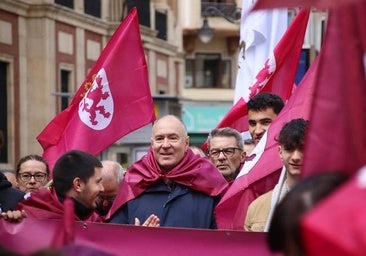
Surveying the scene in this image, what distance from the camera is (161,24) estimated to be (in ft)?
118

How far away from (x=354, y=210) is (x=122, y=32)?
24.2 ft

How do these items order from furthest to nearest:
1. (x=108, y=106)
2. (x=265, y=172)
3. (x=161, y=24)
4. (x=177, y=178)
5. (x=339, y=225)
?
(x=161, y=24) < (x=108, y=106) < (x=265, y=172) < (x=177, y=178) < (x=339, y=225)

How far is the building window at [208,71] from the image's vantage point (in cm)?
4819

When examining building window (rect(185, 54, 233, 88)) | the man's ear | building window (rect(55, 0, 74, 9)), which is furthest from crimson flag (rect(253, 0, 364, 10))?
building window (rect(185, 54, 233, 88))

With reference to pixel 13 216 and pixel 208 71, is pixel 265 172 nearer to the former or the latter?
pixel 13 216

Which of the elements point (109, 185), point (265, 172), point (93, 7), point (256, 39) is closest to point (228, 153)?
point (109, 185)

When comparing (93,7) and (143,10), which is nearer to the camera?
(93,7)

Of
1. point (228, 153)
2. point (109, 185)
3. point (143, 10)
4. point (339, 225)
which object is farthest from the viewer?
point (143, 10)

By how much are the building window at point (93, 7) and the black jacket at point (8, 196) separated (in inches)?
842

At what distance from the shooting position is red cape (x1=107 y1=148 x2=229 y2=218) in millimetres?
7594

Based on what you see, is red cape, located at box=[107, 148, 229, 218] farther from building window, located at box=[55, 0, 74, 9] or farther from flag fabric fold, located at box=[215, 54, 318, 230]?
building window, located at box=[55, 0, 74, 9]

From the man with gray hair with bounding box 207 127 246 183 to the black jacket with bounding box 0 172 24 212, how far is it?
5.03ft

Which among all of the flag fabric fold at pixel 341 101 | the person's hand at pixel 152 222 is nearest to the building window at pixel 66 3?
the person's hand at pixel 152 222

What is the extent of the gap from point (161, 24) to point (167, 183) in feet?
93.2
